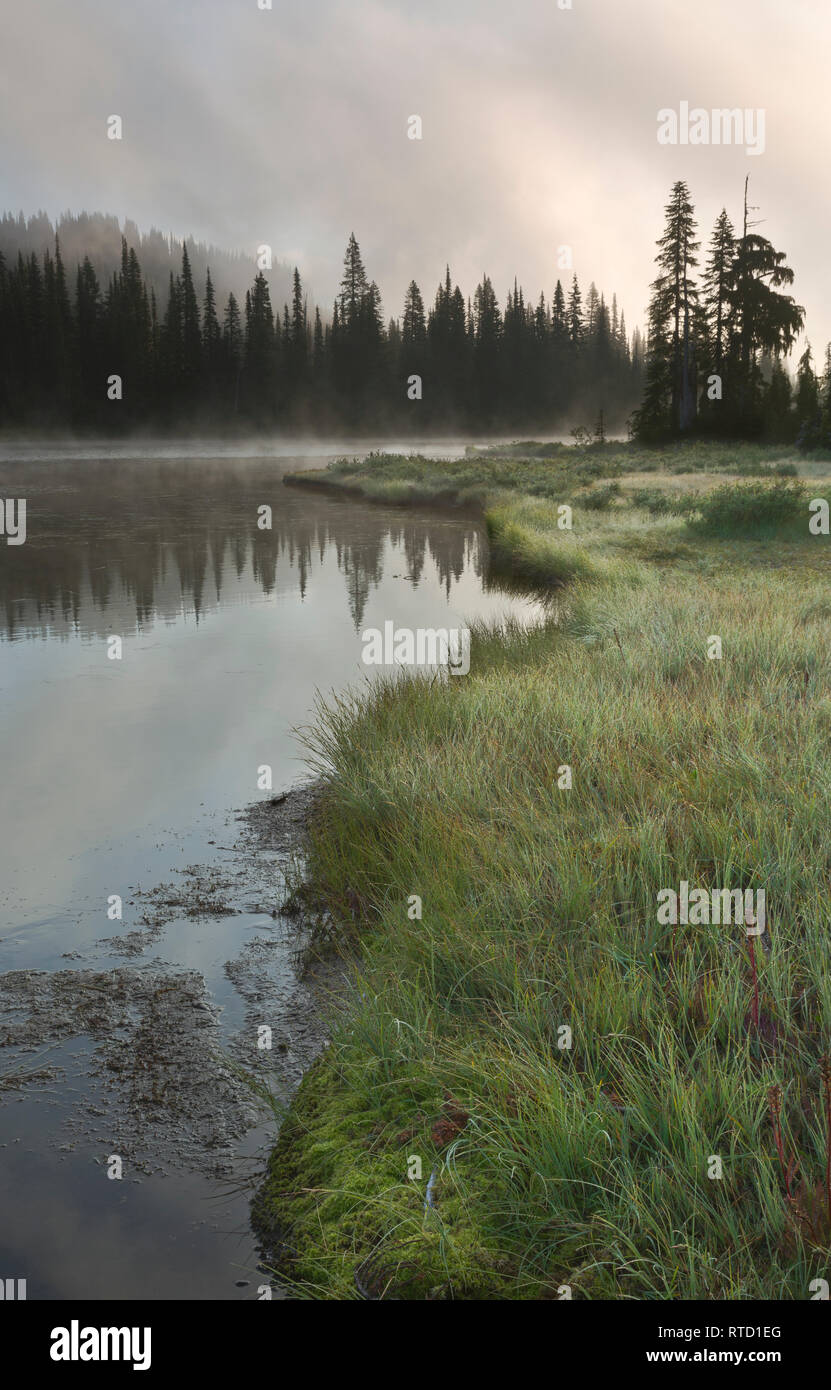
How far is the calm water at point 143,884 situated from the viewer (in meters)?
3.83

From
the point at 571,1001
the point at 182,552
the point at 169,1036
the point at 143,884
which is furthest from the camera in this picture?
the point at 182,552

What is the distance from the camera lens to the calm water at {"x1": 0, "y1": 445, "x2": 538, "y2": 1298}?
3.83 metres

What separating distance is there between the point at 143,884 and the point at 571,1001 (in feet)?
12.5

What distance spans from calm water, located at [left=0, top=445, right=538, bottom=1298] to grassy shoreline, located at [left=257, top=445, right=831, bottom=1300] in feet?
1.47

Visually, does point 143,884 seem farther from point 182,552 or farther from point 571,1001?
point 182,552

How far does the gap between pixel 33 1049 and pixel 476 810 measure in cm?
261

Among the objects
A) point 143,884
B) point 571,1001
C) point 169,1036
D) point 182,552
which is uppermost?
point 182,552

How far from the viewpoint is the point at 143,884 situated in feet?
22.4

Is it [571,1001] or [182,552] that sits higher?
[182,552]

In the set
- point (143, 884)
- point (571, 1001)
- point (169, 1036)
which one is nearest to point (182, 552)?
point (143, 884)

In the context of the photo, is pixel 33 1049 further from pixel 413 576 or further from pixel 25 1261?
pixel 413 576

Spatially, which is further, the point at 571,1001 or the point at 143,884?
the point at 143,884

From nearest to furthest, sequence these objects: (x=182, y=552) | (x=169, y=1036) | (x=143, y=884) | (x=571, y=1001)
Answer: (x=571, y=1001)
(x=169, y=1036)
(x=143, y=884)
(x=182, y=552)

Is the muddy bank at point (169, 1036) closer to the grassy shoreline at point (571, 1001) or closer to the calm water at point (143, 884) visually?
the calm water at point (143, 884)
